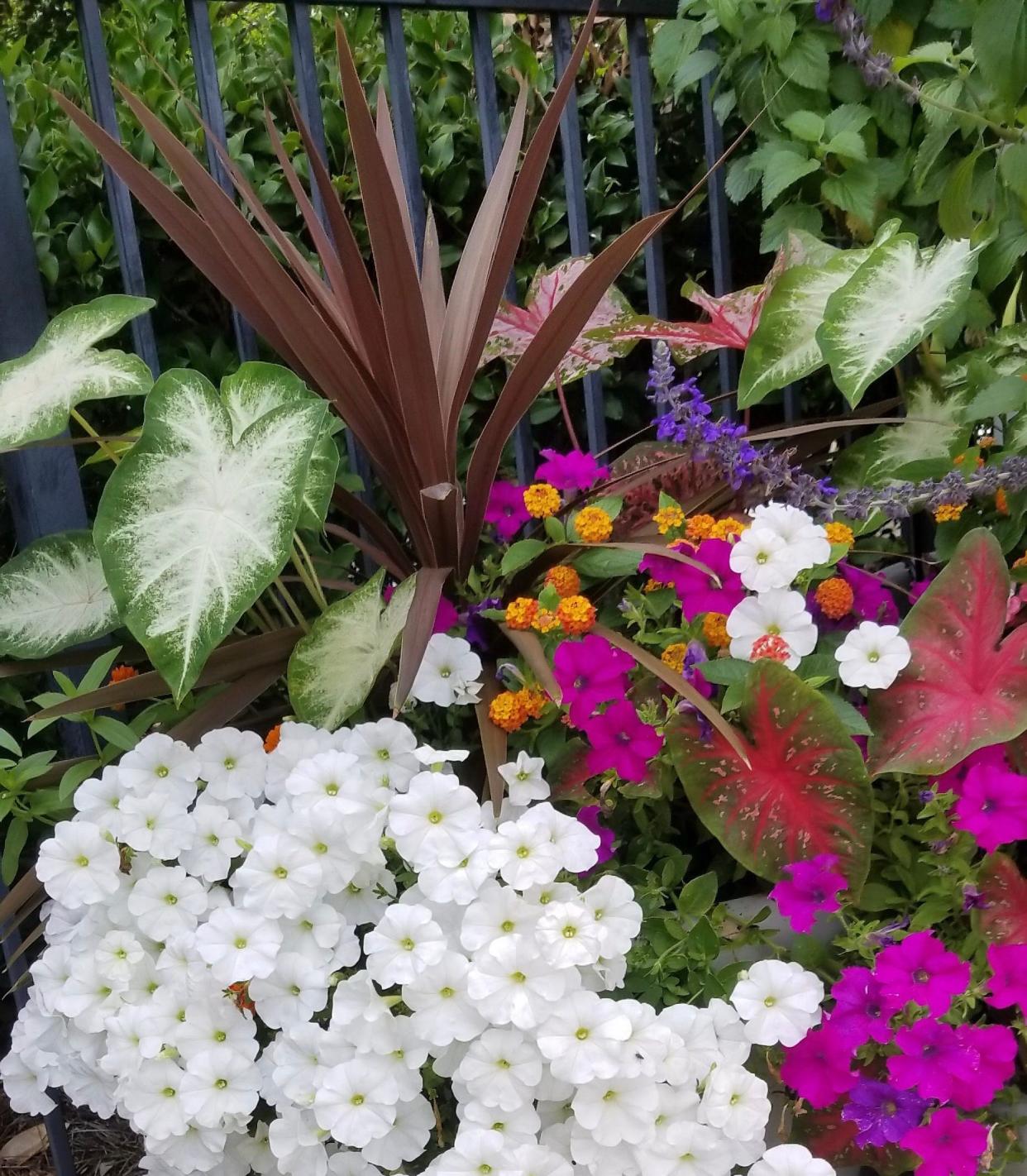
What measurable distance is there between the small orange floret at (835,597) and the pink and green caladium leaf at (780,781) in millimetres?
170

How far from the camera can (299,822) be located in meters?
0.93

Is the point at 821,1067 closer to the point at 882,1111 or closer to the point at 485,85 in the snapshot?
the point at 882,1111

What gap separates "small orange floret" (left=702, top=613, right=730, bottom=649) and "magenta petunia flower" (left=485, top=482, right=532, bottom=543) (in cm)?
29

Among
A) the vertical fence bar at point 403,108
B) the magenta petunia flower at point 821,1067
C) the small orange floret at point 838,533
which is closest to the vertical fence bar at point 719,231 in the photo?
the vertical fence bar at point 403,108

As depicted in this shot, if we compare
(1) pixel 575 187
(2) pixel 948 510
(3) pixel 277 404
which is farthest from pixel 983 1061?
(1) pixel 575 187

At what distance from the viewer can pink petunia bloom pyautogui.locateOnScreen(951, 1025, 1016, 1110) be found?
862mm

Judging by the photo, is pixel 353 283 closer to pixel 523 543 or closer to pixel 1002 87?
pixel 523 543

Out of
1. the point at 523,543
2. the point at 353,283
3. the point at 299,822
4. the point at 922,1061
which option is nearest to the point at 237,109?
the point at 353,283

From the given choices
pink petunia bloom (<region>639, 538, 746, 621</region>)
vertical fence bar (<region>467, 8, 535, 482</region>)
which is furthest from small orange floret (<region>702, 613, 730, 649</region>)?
vertical fence bar (<region>467, 8, 535, 482</region>)

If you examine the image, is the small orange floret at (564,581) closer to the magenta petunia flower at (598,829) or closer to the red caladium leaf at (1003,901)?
the magenta petunia flower at (598,829)

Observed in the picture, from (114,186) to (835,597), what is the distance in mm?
1029

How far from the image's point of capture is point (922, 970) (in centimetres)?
89

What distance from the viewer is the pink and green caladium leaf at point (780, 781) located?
971 mm

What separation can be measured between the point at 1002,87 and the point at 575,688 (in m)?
1.01
